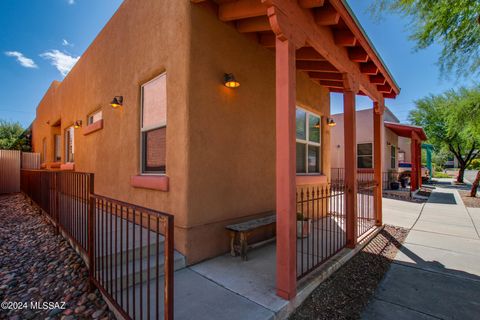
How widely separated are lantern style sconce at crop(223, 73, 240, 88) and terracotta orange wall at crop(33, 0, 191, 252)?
67 cm

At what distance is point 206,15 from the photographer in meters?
3.46

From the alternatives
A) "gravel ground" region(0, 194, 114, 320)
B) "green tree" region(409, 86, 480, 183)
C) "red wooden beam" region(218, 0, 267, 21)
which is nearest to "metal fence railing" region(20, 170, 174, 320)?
"gravel ground" region(0, 194, 114, 320)

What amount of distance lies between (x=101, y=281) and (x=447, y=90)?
21.6m

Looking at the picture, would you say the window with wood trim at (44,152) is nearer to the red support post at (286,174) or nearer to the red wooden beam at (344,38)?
the red support post at (286,174)

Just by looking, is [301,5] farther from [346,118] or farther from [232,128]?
[346,118]

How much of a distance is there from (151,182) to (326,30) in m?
3.67

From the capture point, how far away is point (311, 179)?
5.61m

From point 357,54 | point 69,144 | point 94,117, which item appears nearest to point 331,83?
point 357,54

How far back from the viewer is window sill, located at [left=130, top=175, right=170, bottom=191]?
3.52 m

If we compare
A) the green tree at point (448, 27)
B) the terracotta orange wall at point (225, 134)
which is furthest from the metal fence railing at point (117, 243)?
the green tree at point (448, 27)

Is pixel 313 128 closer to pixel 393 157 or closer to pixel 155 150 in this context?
pixel 155 150

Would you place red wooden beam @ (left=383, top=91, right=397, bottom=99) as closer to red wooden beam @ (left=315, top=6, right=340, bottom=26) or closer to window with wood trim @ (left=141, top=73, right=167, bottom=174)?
red wooden beam @ (left=315, top=6, right=340, bottom=26)

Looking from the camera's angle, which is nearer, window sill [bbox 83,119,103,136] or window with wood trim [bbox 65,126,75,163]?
window sill [bbox 83,119,103,136]

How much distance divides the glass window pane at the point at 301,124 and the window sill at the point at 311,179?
39.3 inches
